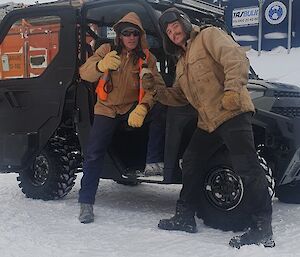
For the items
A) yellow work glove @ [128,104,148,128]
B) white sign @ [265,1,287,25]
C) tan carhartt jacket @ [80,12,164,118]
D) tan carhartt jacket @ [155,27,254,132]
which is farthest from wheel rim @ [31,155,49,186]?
white sign @ [265,1,287,25]

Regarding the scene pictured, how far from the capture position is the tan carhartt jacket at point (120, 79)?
187 inches

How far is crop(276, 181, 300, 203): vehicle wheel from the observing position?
18.1 feet

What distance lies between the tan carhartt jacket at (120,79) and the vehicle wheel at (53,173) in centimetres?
95

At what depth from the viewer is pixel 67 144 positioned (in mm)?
5699

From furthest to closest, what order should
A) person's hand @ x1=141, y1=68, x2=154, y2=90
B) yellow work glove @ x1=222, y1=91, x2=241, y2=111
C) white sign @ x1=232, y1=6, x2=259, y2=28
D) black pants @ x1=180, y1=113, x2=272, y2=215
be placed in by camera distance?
white sign @ x1=232, y1=6, x2=259, y2=28, person's hand @ x1=141, y1=68, x2=154, y2=90, black pants @ x1=180, y1=113, x2=272, y2=215, yellow work glove @ x1=222, y1=91, x2=241, y2=111

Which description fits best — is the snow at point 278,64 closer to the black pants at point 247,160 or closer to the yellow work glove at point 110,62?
the yellow work glove at point 110,62

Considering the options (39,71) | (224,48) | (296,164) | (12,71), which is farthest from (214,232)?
(12,71)

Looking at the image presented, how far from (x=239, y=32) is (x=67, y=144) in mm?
11020

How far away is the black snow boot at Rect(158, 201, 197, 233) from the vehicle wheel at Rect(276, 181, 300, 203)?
4.99ft

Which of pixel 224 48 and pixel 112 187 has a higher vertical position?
pixel 224 48

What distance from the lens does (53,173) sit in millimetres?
5574

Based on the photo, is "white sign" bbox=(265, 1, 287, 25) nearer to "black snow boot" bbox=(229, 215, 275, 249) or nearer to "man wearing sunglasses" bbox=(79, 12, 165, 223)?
"man wearing sunglasses" bbox=(79, 12, 165, 223)

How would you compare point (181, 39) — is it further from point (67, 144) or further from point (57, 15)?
point (67, 144)

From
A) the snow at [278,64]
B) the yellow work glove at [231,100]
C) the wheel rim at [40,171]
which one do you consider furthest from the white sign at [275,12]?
the yellow work glove at [231,100]
